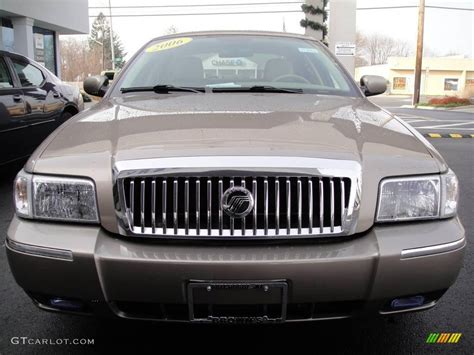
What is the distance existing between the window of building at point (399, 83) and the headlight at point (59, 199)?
59757mm

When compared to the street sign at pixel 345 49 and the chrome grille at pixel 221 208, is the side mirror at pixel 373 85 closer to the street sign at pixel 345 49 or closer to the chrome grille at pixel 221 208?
the chrome grille at pixel 221 208

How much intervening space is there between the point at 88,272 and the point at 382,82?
2890 millimetres

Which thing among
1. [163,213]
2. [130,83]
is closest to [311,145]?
[163,213]

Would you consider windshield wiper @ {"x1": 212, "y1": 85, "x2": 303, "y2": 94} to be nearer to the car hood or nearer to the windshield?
the windshield

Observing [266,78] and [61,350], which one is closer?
[61,350]

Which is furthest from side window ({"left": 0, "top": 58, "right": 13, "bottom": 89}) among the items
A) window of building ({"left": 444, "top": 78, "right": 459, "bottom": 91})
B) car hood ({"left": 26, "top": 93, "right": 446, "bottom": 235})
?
window of building ({"left": 444, "top": 78, "right": 459, "bottom": 91})

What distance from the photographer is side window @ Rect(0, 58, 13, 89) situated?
5.54 meters

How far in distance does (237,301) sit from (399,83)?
6012cm

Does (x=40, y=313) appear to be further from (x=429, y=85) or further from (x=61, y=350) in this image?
(x=429, y=85)

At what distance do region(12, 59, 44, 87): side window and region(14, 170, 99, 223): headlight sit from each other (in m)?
4.19

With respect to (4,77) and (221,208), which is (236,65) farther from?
(4,77)

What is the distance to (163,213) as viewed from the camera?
199 cm

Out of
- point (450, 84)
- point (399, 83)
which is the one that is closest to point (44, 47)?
point (399, 83)

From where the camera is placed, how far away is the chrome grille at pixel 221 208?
1976 mm
